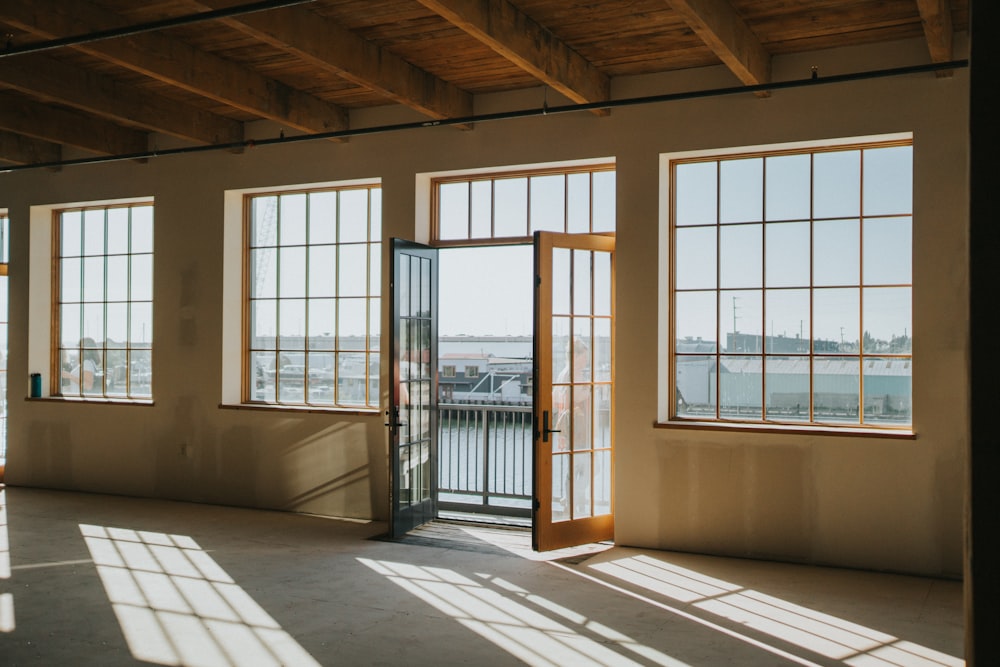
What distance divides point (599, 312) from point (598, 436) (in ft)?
3.01

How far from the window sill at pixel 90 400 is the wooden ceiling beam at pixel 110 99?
2.57 meters

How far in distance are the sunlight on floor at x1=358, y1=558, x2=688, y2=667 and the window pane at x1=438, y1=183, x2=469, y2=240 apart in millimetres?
2766

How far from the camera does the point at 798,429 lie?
5465 millimetres

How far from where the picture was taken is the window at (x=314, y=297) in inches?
279

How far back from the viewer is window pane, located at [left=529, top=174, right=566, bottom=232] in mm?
6391

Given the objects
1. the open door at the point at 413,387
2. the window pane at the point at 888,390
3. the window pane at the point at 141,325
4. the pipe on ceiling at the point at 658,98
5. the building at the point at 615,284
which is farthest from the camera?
the window pane at the point at 141,325

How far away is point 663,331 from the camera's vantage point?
595 cm

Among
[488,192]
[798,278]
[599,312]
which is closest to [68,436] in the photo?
[488,192]

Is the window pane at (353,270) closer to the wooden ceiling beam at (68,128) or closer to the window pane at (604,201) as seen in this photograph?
the window pane at (604,201)

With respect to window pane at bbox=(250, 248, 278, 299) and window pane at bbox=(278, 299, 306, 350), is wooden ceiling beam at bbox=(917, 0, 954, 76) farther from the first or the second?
window pane at bbox=(250, 248, 278, 299)

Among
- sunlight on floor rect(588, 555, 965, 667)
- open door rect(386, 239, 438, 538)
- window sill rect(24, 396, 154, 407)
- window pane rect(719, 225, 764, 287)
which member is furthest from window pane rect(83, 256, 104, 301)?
window pane rect(719, 225, 764, 287)

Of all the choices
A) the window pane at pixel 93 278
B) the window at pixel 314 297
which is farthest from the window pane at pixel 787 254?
the window pane at pixel 93 278

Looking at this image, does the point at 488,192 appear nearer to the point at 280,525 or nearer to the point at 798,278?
the point at 798,278

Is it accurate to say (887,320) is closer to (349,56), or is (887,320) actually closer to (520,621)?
(520,621)
